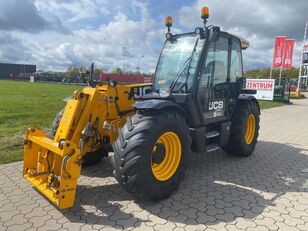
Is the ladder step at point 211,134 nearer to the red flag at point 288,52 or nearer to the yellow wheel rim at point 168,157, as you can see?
the yellow wheel rim at point 168,157

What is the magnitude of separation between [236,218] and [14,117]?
9044mm

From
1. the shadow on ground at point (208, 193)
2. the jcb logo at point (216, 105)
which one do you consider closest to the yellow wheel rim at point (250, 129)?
the shadow on ground at point (208, 193)

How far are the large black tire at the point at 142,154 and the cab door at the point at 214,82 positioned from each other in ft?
3.84

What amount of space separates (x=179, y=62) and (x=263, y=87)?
18849mm

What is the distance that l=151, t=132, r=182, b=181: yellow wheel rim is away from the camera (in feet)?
14.5

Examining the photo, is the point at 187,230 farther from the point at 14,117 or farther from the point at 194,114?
the point at 14,117

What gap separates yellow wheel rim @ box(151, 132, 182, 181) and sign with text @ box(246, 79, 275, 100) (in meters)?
18.8

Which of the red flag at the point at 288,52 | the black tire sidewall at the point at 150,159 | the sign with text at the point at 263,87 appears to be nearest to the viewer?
the black tire sidewall at the point at 150,159

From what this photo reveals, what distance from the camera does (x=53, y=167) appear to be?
4141 millimetres

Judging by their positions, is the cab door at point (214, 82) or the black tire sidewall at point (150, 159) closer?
the black tire sidewall at point (150, 159)

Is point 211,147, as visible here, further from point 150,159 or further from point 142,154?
point 142,154

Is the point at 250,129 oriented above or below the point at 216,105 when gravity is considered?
below

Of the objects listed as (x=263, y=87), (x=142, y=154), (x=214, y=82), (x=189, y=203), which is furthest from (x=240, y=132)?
(x=263, y=87)

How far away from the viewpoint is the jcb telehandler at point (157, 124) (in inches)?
155
